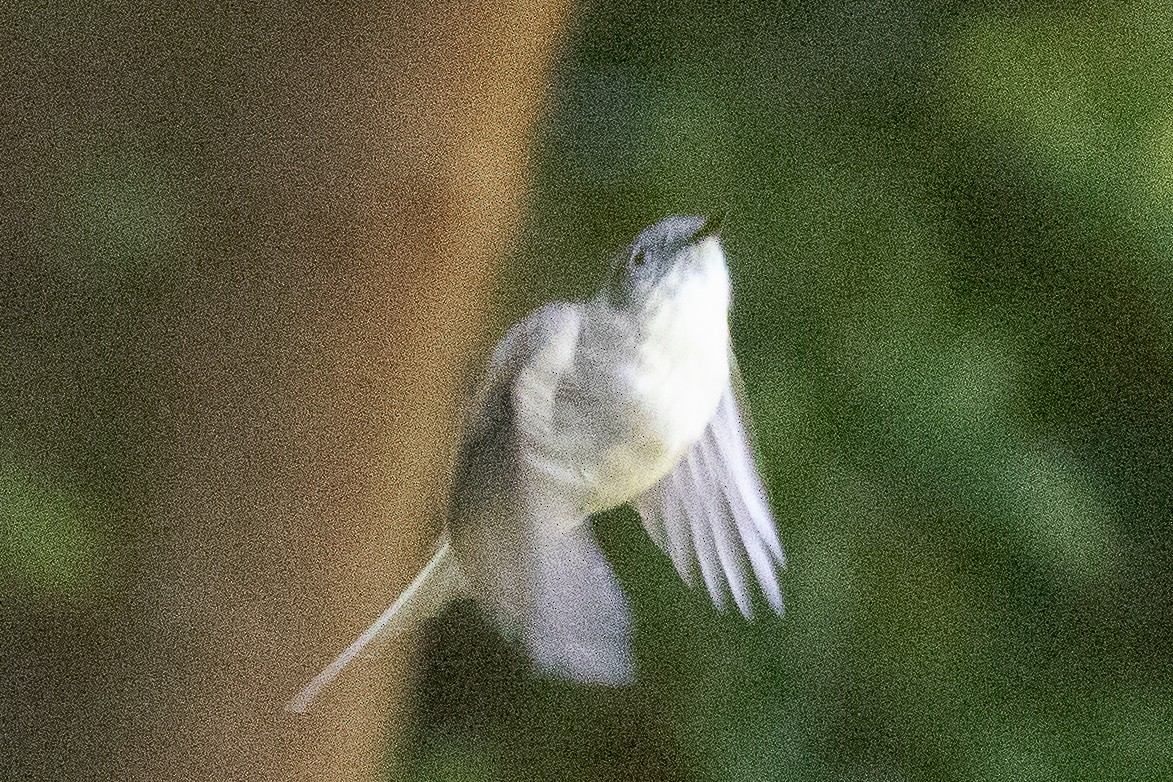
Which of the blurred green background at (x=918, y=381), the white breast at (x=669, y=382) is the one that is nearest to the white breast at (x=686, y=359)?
the white breast at (x=669, y=382)

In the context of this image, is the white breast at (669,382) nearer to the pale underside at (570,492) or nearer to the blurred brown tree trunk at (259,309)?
the pale underside at (570,492)

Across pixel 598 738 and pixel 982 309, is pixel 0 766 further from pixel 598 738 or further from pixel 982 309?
pixel 982 309

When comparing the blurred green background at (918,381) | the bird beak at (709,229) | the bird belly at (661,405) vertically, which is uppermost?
the bird beak at (709,229)

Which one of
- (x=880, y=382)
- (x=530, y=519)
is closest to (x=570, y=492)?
(x=530, y=519)

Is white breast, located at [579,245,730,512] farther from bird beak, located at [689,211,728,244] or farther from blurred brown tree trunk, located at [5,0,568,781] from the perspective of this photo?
blurred brown tree trunk, located at [5,0,568,781]

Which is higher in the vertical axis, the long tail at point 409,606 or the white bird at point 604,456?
the white bird at point 604,456

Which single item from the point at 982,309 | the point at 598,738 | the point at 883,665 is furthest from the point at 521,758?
the point at 982,309

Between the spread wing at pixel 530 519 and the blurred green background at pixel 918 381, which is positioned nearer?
the spread wing at pixel 530 519

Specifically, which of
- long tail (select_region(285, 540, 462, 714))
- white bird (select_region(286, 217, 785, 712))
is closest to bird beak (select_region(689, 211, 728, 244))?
white bird (select_region(286, 217, 785, 712))
